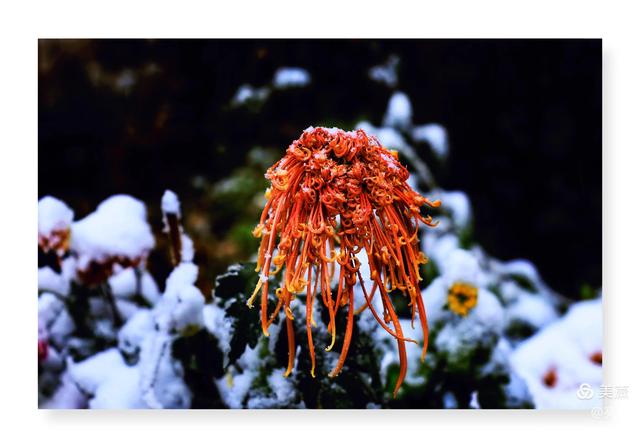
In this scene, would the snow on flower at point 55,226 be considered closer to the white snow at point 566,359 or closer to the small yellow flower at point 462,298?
the small yellow flower at point 462,298

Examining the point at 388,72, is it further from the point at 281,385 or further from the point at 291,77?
the point at 281,385

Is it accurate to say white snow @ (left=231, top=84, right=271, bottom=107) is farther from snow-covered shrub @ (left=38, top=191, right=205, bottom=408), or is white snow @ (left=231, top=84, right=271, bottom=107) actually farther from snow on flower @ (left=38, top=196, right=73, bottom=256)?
snow on flower @ (left=38, top=196, right=73, bottom=256)

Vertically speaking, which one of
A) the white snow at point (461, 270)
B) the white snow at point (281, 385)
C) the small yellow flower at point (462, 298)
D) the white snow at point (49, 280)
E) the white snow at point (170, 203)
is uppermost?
the white snow at point (170, 203)

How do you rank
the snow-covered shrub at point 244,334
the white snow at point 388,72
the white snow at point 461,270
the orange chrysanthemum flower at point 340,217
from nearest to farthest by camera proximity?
the orange chrysanthemum flower at point 340,217 → the snow-covered shrub at point 244,334 → the white snow at point 461,270 → the white snow at point 388,72

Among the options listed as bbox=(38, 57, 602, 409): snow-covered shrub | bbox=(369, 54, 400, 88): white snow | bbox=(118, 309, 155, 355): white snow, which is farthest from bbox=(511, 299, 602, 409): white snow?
bbox=(118, 309, 155, 355): white snow

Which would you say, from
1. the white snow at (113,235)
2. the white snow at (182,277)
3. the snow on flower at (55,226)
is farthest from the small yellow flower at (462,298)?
the snow on flower at (55,226)
